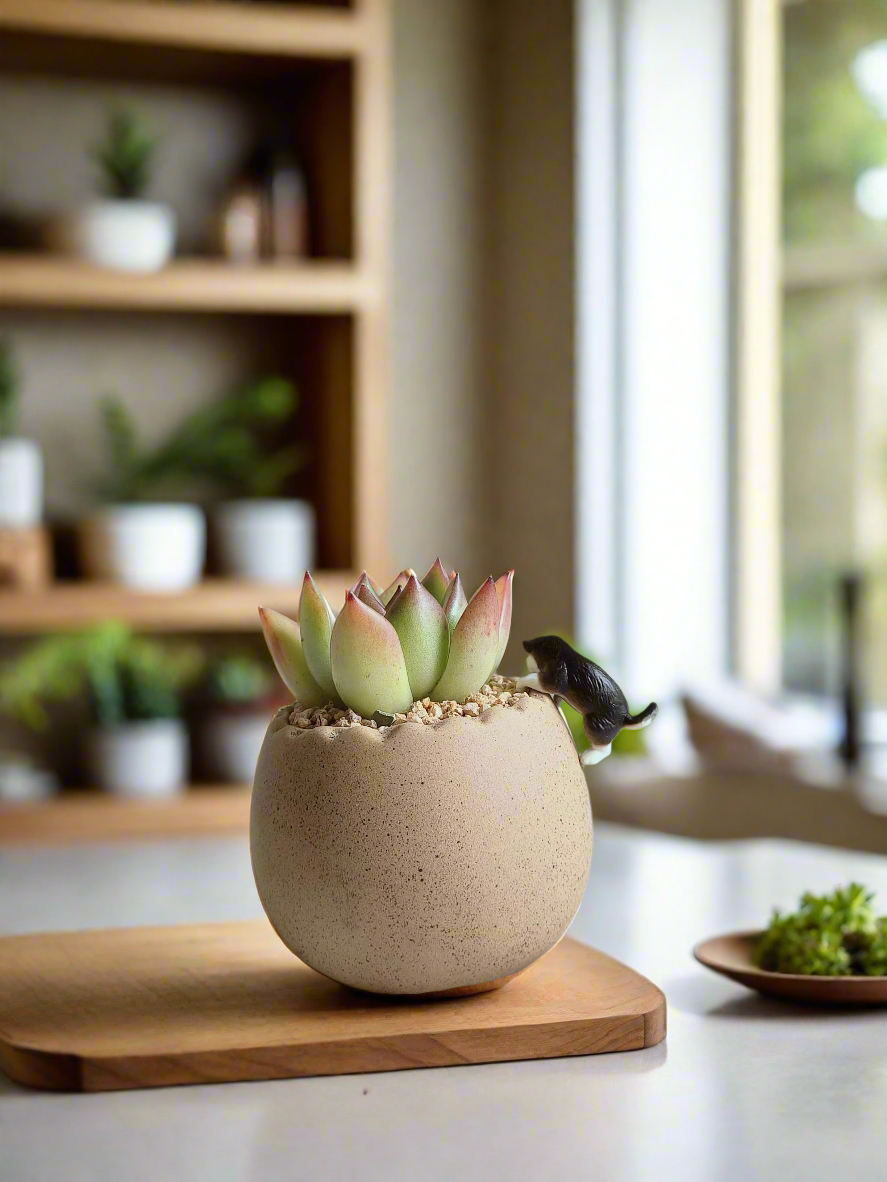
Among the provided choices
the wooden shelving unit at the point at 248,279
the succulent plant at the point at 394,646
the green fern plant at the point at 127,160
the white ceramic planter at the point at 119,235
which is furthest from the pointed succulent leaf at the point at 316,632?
the green fern plant at the point at 127,160

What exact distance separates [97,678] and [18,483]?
0.37 meters

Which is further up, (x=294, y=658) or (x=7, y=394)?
(x=7, y=394)

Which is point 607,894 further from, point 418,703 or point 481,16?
point 481,16

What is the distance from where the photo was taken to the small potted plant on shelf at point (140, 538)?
2730 millimetres

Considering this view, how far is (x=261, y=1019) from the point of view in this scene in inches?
32.3

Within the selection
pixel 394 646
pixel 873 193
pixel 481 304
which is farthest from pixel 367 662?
pixel 481 304

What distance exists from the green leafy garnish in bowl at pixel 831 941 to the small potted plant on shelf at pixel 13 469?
6.62ft

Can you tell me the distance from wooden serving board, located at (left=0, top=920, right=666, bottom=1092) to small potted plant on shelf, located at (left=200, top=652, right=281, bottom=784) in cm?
185

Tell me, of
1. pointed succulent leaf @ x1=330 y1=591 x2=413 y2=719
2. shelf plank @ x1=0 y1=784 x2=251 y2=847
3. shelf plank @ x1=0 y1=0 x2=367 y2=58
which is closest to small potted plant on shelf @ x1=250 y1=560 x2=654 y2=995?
pointed succulent leaf @ x1=330 y1=591 x2=413 y2=719

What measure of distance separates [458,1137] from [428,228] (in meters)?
2.87

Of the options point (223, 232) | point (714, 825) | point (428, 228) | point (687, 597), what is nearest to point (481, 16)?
point (428, 228)

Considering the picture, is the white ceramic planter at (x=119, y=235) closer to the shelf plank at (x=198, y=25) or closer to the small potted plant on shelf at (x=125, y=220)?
the small potted plant on shelf at (x=125, y=220)

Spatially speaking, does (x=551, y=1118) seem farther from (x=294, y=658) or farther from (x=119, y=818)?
(x=119, y=818)

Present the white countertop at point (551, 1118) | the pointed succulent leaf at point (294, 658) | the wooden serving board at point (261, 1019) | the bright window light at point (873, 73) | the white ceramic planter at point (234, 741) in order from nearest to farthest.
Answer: the white countertop at point (551, 1118) → the wooden serving board at point (261, 1019) → the pointed succulent leaf at point (294, 658) → the white ceramic planter at point (234, 741) → the bright window light at point (873, 73)
